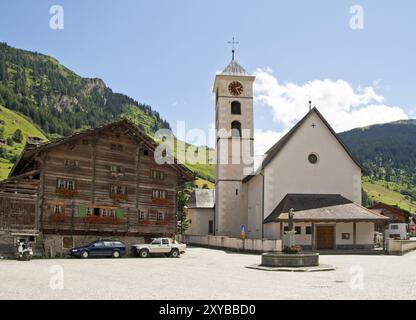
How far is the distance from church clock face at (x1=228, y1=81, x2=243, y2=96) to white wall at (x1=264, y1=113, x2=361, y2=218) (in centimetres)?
1447

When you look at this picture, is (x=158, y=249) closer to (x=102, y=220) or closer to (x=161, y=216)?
(x=161, y=216)

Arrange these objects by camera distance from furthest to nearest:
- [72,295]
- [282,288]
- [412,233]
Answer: [412,233]
[282,288]
[72,295]

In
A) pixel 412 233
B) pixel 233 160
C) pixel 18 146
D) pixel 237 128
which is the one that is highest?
pixel 18 146

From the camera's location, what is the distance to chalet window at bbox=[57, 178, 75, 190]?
130 feet

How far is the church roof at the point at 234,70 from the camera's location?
63062mm

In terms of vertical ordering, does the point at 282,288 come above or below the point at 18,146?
below

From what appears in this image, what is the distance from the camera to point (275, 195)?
49188mm

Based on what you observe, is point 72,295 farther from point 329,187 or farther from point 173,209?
point 329,187

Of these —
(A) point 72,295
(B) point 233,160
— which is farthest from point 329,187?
(A) point 72,295

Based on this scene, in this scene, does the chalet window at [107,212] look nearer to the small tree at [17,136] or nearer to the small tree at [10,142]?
the small tree at [10,142]

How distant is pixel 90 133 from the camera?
40969mm

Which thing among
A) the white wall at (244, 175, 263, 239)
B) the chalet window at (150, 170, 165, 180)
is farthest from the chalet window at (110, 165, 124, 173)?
the white wall at (244, 175, 263, 239)

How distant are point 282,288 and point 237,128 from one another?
43.1m

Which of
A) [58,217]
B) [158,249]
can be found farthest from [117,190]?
[158,249]
